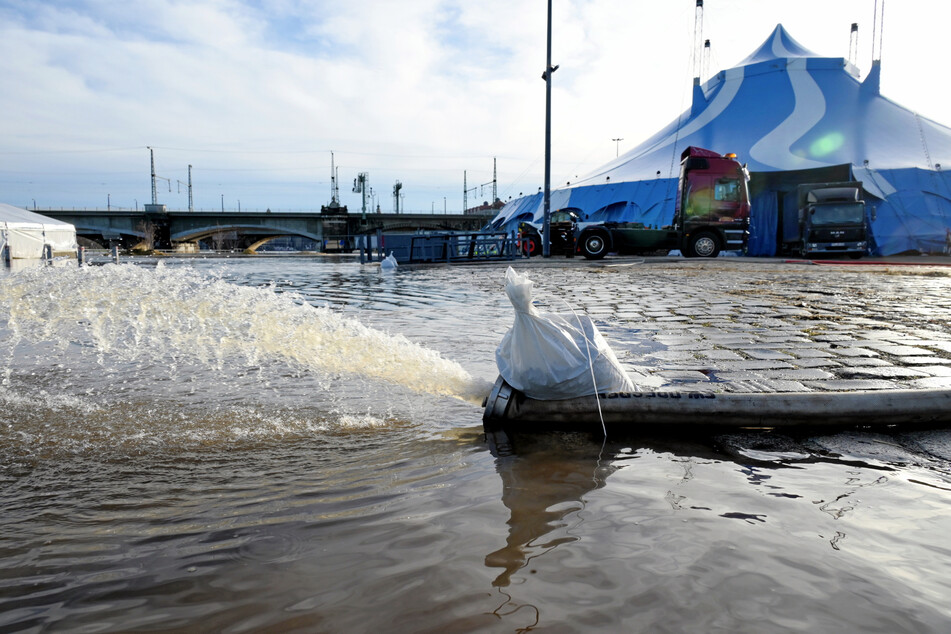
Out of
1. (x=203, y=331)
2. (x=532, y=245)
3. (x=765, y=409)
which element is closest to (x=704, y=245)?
(x=532, y=245)

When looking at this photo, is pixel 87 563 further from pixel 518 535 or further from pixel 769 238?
pixel 769 238

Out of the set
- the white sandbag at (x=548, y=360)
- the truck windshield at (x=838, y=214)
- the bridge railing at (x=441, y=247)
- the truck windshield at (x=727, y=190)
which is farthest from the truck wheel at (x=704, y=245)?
the white sandbag at (x=548, y=360)

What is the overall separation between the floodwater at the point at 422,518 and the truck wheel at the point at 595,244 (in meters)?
19.9

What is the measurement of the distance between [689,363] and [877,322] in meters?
3.28

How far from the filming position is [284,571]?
191 cm

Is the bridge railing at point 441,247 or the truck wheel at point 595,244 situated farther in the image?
the bridge railing at point 441,247

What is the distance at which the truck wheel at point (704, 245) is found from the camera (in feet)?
75.2

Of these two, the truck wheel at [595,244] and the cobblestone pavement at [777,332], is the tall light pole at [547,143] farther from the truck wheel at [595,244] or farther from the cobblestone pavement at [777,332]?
the cobblestone pavement at [777,332]

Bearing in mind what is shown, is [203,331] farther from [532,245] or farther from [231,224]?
[231,224]

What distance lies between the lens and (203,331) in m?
6.52

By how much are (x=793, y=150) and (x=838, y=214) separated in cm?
661

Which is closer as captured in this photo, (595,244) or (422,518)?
(422,518)

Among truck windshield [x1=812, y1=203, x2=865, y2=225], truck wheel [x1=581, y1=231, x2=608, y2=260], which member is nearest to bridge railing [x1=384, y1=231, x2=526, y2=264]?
truck wheel [x1=581, y1=231, x2=608, y2=260]

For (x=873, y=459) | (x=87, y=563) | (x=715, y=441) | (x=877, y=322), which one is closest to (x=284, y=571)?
(x=87, y=563)
